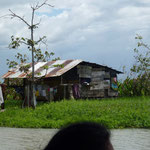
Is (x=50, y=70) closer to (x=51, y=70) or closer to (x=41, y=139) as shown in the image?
(x=51, y=70)

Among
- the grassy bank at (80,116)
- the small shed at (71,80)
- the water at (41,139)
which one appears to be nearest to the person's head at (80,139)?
the water at (41,139)

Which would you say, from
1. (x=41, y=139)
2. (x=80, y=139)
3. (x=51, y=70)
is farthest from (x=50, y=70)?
(x=80, y=139)

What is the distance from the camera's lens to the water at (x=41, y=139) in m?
7.63

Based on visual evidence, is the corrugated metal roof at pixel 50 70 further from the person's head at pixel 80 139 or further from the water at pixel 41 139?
the person's head at pixel 80 139

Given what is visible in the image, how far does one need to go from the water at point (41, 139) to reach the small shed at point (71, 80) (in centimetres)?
643

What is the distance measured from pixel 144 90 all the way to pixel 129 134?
1069 cm


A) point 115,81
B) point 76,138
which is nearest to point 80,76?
point 115,81

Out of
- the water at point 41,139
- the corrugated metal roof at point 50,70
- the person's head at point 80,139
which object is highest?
the corrugated metal roof at point 50,70

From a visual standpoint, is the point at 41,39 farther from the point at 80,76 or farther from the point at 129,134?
the point at 129,134

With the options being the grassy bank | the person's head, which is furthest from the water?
the person's head

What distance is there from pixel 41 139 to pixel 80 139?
303 inches

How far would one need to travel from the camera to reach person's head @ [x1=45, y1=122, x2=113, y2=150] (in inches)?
44.8

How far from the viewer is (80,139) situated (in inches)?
45.1

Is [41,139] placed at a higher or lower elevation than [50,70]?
lower
